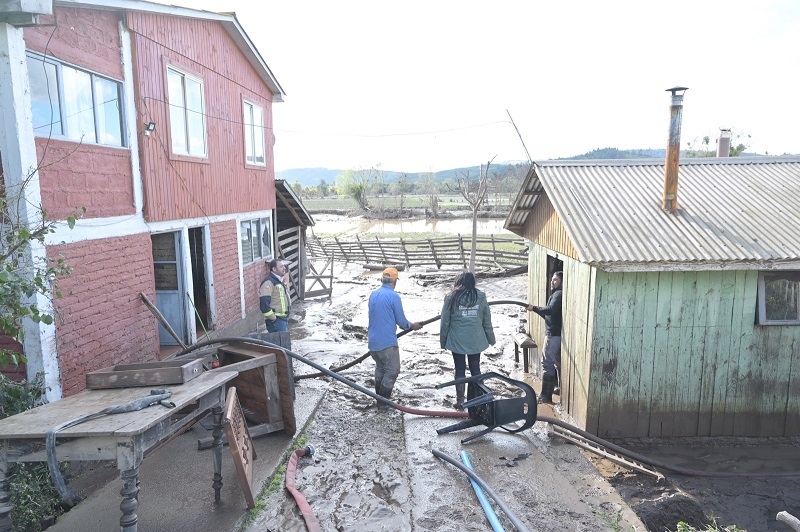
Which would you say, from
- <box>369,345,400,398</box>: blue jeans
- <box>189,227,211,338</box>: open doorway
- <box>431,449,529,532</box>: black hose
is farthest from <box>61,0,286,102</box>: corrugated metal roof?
<box>431,449,529,532</box>: black hose

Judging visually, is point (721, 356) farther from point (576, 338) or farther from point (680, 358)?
point (576, 338)

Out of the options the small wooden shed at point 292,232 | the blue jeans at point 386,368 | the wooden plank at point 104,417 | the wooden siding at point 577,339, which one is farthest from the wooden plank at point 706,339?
the small wooden shed at point 292,232

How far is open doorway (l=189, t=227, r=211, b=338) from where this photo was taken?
9.95m

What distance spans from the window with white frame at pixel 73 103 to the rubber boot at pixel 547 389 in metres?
7.11

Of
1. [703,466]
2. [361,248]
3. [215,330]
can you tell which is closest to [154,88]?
[215,330]

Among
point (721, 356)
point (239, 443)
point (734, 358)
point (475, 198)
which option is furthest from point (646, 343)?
point (475, 198)

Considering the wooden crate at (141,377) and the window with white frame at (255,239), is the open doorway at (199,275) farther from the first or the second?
the wooden crate at (141,377)

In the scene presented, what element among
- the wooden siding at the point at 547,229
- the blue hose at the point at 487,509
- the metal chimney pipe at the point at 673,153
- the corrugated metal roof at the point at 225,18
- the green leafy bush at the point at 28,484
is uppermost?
the corrugated metal roof at the point at 225,18

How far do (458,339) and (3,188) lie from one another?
5.31m

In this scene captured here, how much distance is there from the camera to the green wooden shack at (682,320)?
655 cm

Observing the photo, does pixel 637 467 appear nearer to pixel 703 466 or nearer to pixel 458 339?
pixel 703 466

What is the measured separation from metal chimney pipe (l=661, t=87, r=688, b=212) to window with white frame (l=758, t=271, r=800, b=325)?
→ 1.54 meters

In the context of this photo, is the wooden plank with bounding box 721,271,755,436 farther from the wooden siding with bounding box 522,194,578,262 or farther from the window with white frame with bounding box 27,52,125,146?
the window with white frame with bounding box 27,52,125,146

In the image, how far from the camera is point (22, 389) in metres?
5.03
